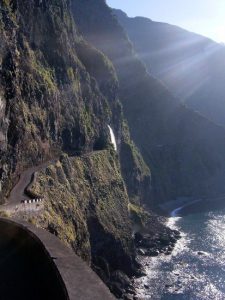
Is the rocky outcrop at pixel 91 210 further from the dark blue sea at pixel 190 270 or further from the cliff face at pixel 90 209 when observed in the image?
the dark blue sea at pixel 190 270

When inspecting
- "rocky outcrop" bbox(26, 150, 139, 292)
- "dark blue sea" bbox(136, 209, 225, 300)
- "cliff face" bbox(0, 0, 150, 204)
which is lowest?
"dark blue sea" bbox(136, 209, 225, 300)

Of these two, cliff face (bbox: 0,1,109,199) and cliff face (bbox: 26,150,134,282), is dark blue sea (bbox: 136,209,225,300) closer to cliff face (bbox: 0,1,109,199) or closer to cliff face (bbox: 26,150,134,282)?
cliff face (bbox: 26,150,134,282)

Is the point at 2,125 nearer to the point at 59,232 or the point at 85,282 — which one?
the point at 59,232

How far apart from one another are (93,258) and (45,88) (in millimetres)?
29672

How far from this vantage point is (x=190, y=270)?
276ft

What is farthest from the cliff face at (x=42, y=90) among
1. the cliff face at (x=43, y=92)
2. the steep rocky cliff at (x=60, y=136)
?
the steep rocky cliff at (x=60, y=136)

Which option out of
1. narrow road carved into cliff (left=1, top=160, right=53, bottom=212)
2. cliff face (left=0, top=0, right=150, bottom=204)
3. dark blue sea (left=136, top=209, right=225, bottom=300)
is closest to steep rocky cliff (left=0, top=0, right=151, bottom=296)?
cliff face (left=0, top=0, right=150, bottom=204)

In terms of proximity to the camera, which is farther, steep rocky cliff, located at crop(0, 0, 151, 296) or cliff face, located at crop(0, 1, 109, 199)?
cliff face, located at crop(0, 1, 109, 199)

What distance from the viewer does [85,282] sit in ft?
43.5

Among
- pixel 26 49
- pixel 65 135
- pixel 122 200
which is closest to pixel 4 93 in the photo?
pixel 26 49

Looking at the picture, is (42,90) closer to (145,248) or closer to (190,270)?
(190,270)

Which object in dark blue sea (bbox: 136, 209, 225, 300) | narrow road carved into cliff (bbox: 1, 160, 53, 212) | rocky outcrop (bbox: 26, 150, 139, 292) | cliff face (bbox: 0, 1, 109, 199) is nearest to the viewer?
narrow road carved into cliff (bbox: 1, 160, 53, 212)

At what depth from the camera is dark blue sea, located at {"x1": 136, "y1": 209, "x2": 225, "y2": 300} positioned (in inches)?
2815

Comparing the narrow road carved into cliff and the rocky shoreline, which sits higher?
the narrow road carved into cliff
